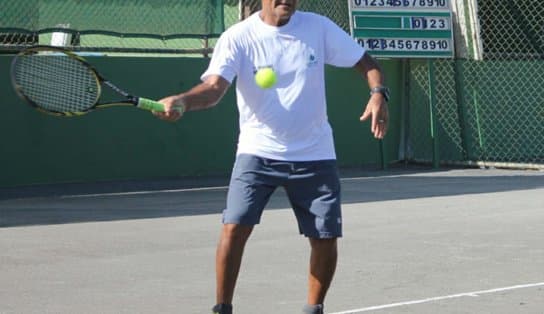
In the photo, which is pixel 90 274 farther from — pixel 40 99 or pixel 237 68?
pixel 237 68

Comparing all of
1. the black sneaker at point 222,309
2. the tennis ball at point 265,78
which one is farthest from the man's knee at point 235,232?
the tennis ball at point 265,78

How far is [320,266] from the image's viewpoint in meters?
5.98

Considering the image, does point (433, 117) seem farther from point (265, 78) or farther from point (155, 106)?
point (155, 106)

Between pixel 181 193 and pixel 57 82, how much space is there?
677cm

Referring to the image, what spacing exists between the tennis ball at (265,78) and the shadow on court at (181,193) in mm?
5330

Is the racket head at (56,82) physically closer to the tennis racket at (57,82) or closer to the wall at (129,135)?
the tennis racket at (57,82)

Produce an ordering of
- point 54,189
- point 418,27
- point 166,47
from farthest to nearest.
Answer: point 418,27
point 166,47
point 54,189

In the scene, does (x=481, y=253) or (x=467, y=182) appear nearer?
(x=481, y=253)

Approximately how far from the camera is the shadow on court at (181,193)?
11445 millimetres

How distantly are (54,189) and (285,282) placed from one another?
646 centimetres

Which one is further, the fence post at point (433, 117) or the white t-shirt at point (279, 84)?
the fence post at point (433, 117)

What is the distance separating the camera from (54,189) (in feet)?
44.4

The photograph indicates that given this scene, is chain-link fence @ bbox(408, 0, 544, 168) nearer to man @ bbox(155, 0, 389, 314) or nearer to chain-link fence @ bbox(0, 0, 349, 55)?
chain-link fence @ bbox(0, 0, 349, 55)

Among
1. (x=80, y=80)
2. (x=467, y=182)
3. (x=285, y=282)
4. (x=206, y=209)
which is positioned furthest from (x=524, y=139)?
(x=80, y=80)
